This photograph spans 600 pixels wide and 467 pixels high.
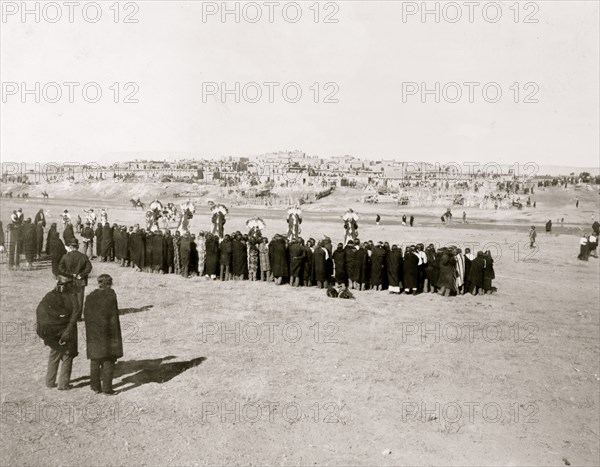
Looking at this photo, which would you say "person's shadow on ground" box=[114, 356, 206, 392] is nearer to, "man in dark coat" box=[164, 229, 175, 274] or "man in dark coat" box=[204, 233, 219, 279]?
"man in dark coat" box=[204, 233, 219, 279]

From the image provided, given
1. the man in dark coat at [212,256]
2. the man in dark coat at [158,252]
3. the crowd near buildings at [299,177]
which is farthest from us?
the crowd near buildings at [299,177]

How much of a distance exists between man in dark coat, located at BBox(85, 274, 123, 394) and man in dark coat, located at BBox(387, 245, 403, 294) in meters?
8.93

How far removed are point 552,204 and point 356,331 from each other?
53.4m

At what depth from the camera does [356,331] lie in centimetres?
1154

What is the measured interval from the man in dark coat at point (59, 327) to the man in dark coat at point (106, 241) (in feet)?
41.6

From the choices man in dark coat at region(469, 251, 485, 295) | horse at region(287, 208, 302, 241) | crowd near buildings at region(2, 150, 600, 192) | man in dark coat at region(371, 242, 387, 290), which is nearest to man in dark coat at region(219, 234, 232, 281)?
man in dark coat at region(371, 242, 387, 290)

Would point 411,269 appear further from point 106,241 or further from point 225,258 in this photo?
point 106,241

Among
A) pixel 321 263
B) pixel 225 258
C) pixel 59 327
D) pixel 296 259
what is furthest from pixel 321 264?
pixel 59 327

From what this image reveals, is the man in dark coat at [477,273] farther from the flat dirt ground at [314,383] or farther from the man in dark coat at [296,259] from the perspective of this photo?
the man in dark coat at [296,259]

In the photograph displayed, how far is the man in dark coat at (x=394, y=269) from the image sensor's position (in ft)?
49.2

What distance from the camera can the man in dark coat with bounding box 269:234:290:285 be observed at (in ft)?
52.5

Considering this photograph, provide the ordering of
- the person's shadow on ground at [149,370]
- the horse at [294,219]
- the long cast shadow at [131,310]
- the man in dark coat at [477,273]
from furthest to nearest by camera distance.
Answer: the horse at [294,219]
the man in dark coat at [477,273]
the long cast shadow at [131,310]
the person's shadow on ground at [149,370]

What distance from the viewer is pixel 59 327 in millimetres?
7684

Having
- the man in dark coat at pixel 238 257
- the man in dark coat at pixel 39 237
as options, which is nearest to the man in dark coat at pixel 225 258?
the man in dark coat at pixel 238 257
